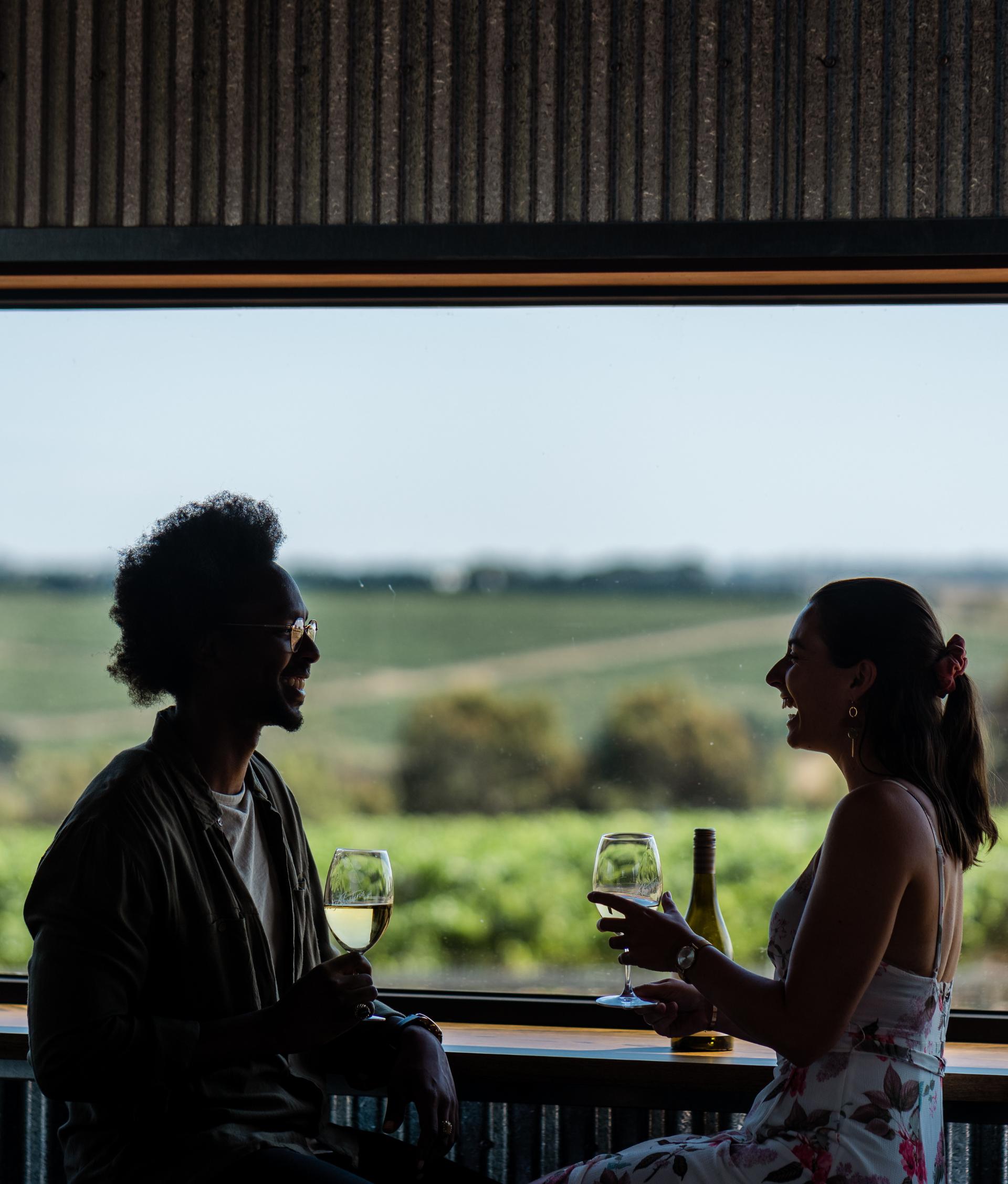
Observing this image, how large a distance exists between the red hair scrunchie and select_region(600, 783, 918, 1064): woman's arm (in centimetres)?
19

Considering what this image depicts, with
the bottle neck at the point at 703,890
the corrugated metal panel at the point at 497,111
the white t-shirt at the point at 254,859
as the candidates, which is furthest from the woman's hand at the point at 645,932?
the corrugated metal panel at the point at 497,111

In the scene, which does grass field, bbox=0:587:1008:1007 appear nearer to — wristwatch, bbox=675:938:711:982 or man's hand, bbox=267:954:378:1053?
wristwatch, bbox=675:938:711:982

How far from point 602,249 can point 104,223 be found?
3.04ft

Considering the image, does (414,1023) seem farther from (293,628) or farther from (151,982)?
(293,628)

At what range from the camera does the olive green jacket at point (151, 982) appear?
4.87 ft

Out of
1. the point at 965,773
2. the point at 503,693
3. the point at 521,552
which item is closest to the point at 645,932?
the point at 965,773

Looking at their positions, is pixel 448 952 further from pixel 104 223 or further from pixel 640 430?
pixel 104 223

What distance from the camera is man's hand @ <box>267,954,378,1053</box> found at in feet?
5.09

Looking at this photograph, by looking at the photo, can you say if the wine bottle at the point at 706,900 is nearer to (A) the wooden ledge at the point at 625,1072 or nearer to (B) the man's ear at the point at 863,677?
(A) the wooden ledge at the point at 625,1072

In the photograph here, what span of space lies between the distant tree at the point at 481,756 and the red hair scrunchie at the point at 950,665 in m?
0.79

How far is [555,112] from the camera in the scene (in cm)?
216

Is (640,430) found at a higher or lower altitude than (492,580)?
higher

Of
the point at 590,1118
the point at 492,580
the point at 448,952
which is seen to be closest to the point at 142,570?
the point at 492,580

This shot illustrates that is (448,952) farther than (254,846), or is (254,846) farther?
(448,952)
